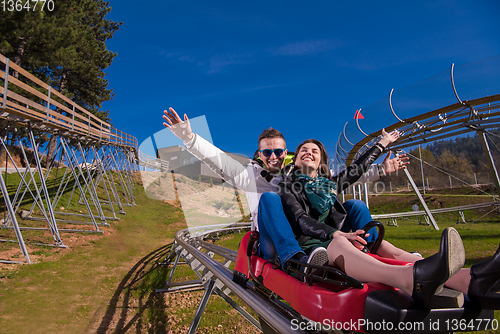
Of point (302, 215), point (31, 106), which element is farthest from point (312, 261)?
point (31, 106)

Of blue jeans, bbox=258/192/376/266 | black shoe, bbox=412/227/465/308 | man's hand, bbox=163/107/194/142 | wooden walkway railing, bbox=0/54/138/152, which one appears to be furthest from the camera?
wooden walkway railing, bbox=0/54/138/152

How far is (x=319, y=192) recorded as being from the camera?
1.97 metres

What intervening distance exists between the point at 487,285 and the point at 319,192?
103 centimetres

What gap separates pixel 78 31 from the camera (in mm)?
12703

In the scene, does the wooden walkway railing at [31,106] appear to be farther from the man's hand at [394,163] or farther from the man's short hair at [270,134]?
the man's hand at [394,163]

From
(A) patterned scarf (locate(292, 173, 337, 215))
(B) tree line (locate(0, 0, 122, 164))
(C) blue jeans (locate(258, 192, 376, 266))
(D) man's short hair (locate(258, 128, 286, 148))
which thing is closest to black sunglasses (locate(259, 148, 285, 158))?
(D) man's short hair (locate(258, 128, 286, 148))

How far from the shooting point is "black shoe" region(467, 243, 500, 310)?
43.3 inches

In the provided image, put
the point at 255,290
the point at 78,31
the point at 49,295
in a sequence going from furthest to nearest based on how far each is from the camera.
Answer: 1. the point at 78,31
2. the point at 49,295
3. the point at 255,290

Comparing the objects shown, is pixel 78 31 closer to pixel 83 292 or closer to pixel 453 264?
pixel 83 292

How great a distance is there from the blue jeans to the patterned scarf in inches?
9.1

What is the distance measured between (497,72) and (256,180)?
274 inches

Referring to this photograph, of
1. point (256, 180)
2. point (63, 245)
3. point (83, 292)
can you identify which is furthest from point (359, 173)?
point (63, 245)

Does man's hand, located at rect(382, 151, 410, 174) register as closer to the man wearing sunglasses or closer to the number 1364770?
the man wearing sunglasses

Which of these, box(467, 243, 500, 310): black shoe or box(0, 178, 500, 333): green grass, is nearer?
box(467, 243, 500, 310): black shoe
